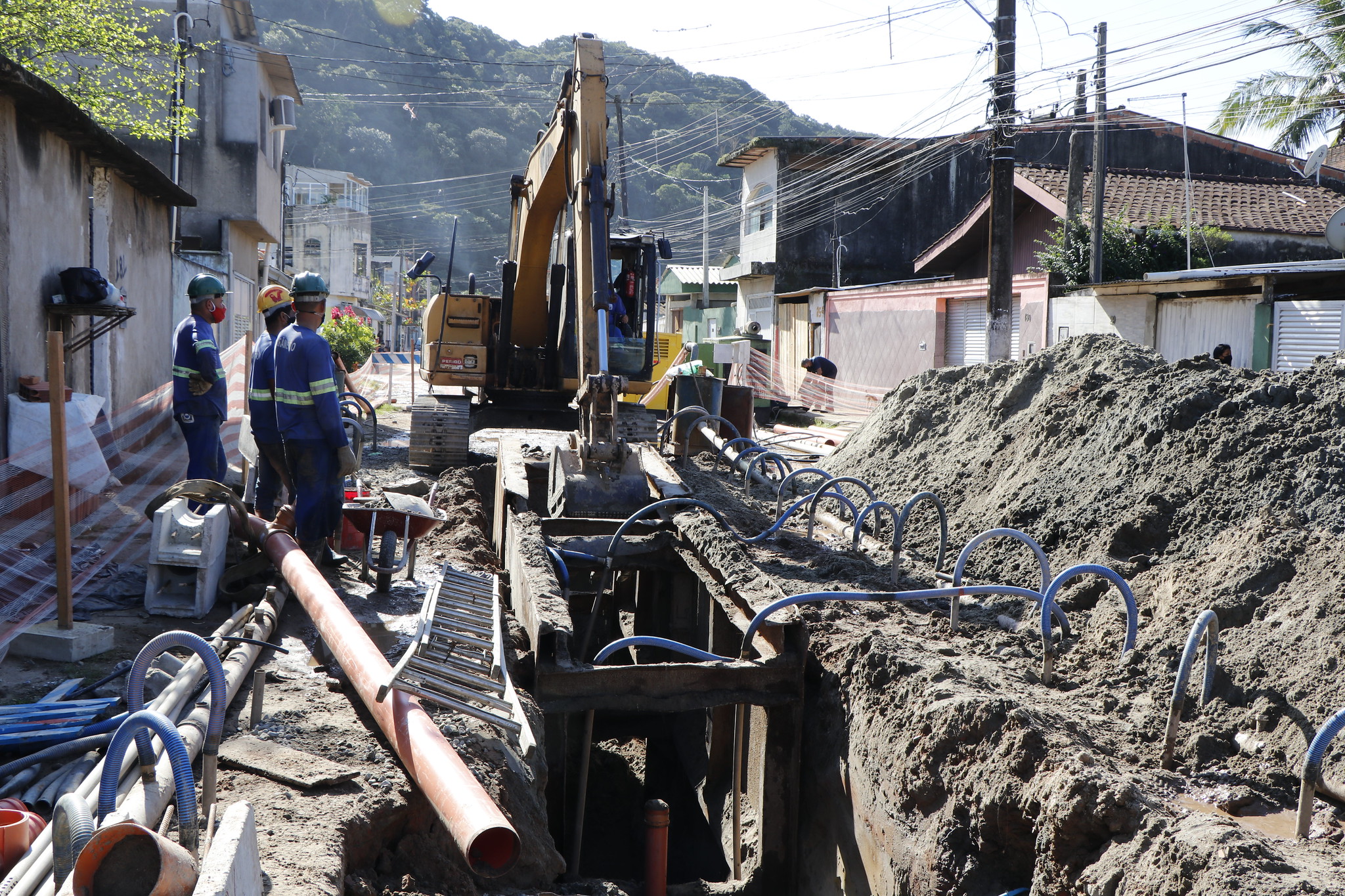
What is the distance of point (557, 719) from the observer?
5.95m

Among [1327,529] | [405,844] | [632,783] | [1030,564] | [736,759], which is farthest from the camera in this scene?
[632,783]

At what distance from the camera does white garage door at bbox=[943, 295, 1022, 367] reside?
2116 centimetres

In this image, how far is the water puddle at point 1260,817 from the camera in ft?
12.0

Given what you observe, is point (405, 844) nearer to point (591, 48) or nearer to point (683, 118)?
point (591, 48)

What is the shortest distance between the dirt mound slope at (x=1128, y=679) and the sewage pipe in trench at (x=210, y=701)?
108 inches

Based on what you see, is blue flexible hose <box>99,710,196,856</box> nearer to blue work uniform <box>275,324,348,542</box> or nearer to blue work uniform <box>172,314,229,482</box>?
blue work uniform <box>275,324,348,542</box>

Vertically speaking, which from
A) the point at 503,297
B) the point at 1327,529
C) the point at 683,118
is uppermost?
the point at 683,118

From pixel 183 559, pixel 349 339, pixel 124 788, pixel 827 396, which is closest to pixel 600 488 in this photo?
pixel 183 559

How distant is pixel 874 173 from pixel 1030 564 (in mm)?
28679

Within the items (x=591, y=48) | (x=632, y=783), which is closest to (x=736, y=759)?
(x=632, y=783)

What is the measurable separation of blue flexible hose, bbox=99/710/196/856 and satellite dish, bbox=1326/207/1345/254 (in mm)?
14428

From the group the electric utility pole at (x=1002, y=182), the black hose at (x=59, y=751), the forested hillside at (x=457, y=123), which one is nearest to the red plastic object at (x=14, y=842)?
the black hose at (x=59, y=751)

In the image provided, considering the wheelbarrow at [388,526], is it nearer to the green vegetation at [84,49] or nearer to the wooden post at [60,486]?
the wooden post at [60,486]

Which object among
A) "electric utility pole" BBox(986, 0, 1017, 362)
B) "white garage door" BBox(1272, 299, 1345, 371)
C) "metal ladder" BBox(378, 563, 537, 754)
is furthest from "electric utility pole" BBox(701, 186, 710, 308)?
"metal ladder" BBox(378, 563, 537, 754)
